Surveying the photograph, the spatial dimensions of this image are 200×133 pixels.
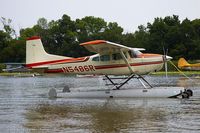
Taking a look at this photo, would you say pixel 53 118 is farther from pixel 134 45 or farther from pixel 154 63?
pixel 134 45

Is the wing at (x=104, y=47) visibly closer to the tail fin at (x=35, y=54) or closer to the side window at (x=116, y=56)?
the side window at (x=116, y=56)

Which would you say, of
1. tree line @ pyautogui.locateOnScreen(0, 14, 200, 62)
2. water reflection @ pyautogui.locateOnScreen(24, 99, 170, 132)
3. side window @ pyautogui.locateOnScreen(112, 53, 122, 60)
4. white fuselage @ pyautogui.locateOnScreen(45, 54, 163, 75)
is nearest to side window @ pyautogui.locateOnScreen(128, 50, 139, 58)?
white fuselage @ pyautogui.locateOnScreen(45, 54, 163, 75)

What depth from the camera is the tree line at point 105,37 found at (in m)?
78.1

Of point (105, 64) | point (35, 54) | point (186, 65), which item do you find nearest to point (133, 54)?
point (105, 64)

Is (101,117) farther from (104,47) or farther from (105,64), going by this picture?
(105,64)

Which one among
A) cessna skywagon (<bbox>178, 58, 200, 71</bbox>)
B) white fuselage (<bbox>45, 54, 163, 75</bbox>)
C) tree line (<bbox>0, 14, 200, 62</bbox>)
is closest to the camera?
white fuselage (<bbox>45, 54, 163, 75</bbox>)

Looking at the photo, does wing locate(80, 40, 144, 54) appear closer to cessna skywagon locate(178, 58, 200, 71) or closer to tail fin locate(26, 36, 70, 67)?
tail fin locate(26, 36, 70, 67)

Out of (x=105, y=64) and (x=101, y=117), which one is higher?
(x=105, y=64)

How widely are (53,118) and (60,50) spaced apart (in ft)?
265

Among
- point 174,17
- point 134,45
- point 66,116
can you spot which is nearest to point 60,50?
point 134,45

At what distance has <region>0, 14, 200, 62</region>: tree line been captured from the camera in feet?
256

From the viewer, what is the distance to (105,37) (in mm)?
91875

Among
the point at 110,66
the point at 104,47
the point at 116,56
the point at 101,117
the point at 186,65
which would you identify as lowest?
the point at 101,117

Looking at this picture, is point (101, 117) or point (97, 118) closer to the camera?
point (97, 118)
